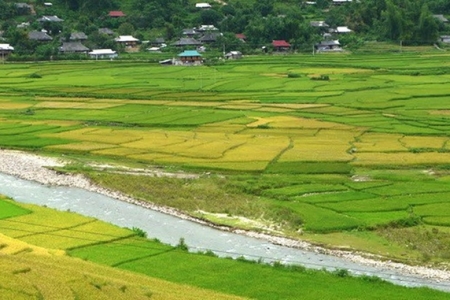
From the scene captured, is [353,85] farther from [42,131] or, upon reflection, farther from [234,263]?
[234,263]

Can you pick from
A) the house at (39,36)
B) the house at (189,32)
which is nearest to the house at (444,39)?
the house at (189,32)

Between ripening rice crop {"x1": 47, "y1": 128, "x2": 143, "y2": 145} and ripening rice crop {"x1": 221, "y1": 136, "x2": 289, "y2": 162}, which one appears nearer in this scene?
ripening rice crop {"x1": 221, "y1": 136, "x2": 289, "y2": 162}

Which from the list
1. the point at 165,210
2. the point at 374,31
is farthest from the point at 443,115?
the point at 374,31

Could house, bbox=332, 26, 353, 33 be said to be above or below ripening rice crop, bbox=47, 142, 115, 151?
below

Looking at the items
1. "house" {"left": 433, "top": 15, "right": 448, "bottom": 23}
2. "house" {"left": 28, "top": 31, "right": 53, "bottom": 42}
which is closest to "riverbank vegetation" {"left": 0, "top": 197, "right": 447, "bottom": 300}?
"house" {"left": 28, "top": 31, "right": 53, "bottom": 42}

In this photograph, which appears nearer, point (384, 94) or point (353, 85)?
point (384, 94)

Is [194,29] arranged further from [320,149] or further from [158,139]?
[320,149]

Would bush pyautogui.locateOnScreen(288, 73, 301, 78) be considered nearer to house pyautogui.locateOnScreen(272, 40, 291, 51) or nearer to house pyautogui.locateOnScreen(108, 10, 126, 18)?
house pyautogui.locateOnScreen(272, 40, 291, 51)

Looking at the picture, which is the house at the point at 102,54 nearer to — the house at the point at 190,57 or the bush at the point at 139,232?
the house at the point at 190,57
